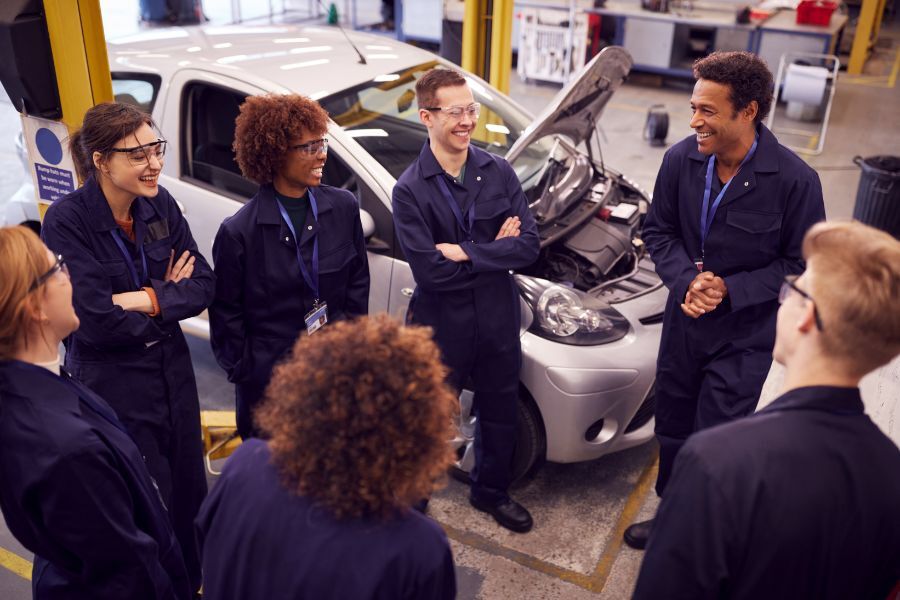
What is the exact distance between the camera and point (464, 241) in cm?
311

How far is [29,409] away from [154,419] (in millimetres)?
935

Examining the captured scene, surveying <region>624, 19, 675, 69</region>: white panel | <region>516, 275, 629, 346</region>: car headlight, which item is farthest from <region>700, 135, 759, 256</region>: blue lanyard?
<region>624, 19, 675, 69</region>: white panel

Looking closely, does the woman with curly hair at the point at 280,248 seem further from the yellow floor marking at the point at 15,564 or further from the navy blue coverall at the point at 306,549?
the navy blue coverall at the point at 306,549

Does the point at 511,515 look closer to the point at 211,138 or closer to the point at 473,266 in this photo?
the point at 473,266

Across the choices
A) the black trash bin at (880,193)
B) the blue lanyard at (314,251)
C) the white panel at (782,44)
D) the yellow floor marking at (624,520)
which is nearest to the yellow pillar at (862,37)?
the white panel at (782,44)

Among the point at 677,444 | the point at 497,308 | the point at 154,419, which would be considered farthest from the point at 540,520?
the point at 154,419

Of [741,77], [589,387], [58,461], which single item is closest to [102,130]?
[58,461]

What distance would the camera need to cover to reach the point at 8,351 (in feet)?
5.93

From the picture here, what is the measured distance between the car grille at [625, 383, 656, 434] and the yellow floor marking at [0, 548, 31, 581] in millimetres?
2582

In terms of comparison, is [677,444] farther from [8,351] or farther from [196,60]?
[196,60]

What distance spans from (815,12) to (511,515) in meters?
9.59

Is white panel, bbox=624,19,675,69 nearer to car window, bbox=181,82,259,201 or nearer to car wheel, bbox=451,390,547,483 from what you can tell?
car window, bbox=181,82,259,201

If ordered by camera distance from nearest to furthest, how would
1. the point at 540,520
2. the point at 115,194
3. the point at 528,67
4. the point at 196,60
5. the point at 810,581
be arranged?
the point at 810,581 < the point at 115,194 < the point at 540,520 < the point at 196,60 < the point at 528,67

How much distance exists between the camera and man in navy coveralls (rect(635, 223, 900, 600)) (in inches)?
59.6
